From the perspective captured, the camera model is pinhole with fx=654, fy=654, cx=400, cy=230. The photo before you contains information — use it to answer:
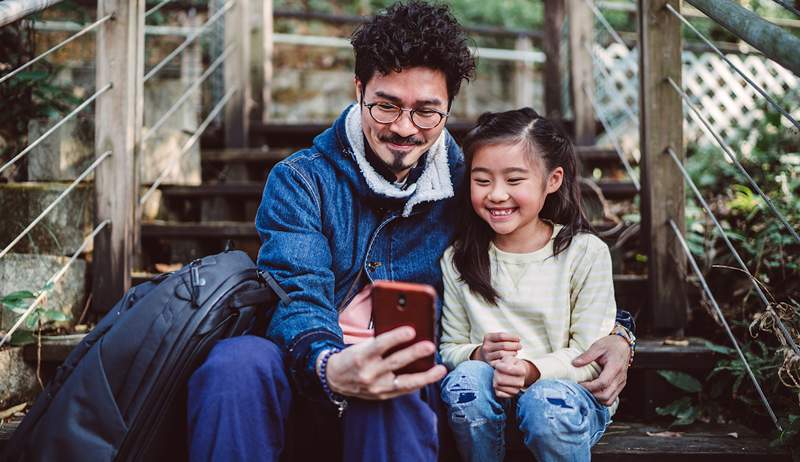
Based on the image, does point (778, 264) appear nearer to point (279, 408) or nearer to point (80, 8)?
point (279, 408)

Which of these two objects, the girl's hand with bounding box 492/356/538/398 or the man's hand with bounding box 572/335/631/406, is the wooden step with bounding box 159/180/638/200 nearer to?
Result: the man's hand with bounding box 572/335/631/406

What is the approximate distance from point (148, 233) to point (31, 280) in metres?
0.59

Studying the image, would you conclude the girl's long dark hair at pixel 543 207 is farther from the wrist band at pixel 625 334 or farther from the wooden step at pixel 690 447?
the wooden step at pixel 690 447

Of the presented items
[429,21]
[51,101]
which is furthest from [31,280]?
[429,21]

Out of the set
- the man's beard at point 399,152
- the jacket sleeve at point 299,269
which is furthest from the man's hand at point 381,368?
the man's beard at point 399,152

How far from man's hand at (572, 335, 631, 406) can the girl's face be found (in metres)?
0.37

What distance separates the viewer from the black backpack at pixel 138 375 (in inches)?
50.8

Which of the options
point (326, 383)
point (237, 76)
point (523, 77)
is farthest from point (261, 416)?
point (523, 77)

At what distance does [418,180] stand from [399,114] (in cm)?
22

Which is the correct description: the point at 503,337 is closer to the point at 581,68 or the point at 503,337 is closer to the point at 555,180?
the point at 555,180

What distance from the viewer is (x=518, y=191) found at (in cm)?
171

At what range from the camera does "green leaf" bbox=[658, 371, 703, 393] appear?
2.00 m

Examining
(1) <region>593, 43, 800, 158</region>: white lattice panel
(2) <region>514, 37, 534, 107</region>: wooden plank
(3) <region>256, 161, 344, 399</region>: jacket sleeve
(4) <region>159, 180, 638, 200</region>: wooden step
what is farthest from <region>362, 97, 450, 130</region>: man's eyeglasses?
(2) <region>514, 37, 534, 107</region>: wooden plank

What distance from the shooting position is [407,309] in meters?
1.22
